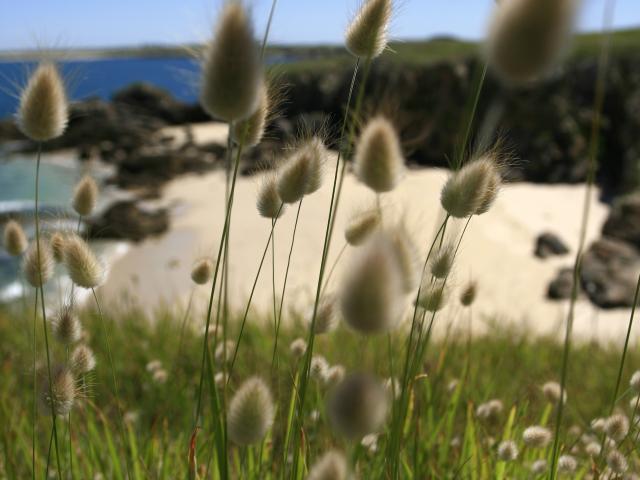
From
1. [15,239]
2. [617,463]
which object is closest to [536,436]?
[617,463]

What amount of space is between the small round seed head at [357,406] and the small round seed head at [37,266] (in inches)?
32.8

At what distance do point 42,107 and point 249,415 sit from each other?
2.21 feet

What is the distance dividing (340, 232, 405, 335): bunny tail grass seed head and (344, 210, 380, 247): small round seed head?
702 millimetres

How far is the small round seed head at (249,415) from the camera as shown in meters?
0.86

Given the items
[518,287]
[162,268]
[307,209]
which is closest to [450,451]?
[518,287]

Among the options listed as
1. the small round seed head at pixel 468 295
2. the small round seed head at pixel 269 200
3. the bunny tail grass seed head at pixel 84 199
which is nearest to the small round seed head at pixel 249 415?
the small round seed head at pixel 269 200

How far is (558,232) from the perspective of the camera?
11688 mm

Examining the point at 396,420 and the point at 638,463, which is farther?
the point at 638,463

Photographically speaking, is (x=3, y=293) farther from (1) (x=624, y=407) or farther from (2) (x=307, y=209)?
(1) (x=624, y=407)

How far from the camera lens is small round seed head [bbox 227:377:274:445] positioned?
0.86m

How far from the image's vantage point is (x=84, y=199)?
4.65ft

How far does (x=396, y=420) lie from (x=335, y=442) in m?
0.52

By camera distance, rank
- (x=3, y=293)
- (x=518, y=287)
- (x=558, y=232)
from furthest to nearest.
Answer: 1. (x=558, y=232)
2. (x=3, y=293)
3. (x=518, y=287)

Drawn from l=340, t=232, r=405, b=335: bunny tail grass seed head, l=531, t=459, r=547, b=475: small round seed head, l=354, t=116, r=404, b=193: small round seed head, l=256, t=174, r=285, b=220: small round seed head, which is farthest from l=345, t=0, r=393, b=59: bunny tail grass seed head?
l=531, t=459, r=547, b=475: small round seed head
